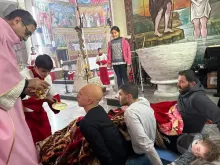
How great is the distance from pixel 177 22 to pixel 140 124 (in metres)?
4.75

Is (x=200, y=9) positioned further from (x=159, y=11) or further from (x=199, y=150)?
(x=199, y=150)

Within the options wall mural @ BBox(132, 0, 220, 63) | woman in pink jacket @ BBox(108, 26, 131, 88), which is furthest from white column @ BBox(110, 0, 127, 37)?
woman in pink jacket @ BBox(108, 26, 131, 88)

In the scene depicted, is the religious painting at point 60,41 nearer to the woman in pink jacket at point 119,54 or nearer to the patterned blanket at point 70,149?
the woman in pink jacket at point 119,54

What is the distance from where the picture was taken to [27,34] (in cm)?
158

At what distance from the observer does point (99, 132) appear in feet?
5.35

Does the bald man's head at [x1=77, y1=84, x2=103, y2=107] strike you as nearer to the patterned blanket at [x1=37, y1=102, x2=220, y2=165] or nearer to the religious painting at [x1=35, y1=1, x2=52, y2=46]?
the patterned blanket at [x1=37, y1=102, x2=220, y2=165]

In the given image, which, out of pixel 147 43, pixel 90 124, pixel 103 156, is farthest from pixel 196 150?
pixel 147 43

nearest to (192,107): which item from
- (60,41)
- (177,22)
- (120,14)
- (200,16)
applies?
(200,16)

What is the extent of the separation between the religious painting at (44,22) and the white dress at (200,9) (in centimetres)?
772

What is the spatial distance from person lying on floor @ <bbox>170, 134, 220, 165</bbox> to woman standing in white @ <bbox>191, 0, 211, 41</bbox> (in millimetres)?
4087

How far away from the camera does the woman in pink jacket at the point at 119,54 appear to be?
5.06m

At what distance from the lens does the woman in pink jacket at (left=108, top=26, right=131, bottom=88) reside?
199 inches

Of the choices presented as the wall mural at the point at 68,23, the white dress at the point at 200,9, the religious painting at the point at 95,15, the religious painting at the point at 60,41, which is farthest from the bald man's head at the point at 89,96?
the religious painting at the point at 95,15

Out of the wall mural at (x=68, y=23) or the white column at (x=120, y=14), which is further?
the wall mural at (x=68, y=23)
